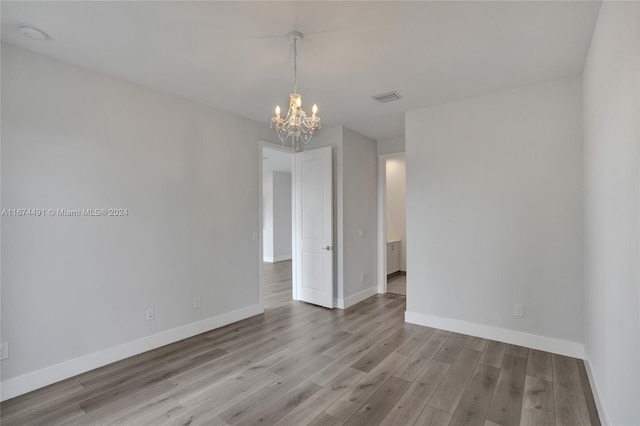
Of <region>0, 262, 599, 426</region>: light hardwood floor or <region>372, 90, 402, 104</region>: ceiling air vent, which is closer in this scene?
<region>0, 262, 599, 426</region>: light hardwood floor

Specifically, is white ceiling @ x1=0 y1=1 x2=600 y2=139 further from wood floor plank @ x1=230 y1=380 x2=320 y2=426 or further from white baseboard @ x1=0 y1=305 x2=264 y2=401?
wood floor plank @ x1=230 y1=380 x2=320 y2=426

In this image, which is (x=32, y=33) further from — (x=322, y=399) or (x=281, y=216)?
(x=281, y=216)

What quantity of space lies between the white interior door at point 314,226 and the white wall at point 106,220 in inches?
45.9

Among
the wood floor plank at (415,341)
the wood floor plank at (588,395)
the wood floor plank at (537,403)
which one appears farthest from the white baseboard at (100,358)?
the wood floor plank at (588,395)

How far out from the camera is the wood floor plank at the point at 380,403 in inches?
81.0

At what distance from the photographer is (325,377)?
2621 mm

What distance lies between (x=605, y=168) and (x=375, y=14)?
5.99 feet

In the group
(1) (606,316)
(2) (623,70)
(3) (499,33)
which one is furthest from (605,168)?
(3) (499,33)

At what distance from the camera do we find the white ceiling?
200 centimetres

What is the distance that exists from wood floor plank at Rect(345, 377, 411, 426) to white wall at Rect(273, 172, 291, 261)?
7.09 metres

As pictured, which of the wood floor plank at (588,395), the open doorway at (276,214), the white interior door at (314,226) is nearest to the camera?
the wood floor plank at (588,395)

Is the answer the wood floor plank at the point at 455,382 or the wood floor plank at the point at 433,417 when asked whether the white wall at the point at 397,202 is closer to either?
the wood floor plank at the point at 455,382

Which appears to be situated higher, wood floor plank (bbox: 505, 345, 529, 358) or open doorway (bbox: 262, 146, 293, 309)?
open doorway (bbox: 262, 146, 293, 309)

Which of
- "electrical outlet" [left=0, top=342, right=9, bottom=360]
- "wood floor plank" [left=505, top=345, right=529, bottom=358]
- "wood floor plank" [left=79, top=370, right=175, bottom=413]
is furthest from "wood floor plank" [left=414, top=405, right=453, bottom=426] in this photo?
"electrical outlet" [left=0, top=342, right=9, bottom=360]
